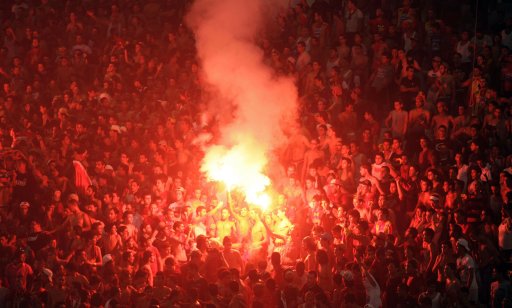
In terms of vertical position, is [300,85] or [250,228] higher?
[300,85]

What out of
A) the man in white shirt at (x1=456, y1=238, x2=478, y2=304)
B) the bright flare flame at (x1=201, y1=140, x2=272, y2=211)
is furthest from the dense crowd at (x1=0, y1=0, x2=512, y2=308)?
the bright flare flame at (x1=201, y1=140, x2=272, y2=211)

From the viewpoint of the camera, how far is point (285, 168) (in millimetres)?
15195

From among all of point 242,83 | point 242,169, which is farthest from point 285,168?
point 242,83

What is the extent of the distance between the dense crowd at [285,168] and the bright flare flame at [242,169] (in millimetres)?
212

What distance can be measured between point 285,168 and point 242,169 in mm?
843

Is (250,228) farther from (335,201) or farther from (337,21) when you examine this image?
(337,21)

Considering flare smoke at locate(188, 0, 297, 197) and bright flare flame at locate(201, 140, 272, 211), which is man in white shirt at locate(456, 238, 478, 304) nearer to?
bright flare flame at locate(201, 140, 272, 211)

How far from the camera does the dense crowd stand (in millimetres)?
11570

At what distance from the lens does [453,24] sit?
53.9 feet

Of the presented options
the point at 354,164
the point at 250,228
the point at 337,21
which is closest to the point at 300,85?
the point at 337,21

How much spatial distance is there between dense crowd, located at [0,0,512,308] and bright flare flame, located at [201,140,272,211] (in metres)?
0.21

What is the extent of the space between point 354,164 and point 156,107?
4.86 meters

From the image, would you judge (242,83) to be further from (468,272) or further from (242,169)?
(468,272)

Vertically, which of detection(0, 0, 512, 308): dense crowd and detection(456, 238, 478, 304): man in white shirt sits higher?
detection(0, 0, 512, 308): dense crowd
